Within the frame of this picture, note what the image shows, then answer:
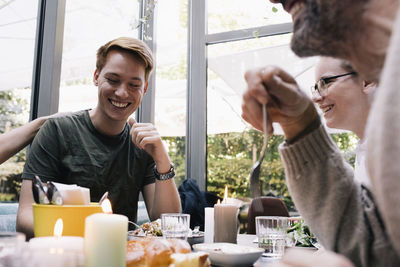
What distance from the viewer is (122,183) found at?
1.83 m

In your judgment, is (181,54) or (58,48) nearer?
(58,48)

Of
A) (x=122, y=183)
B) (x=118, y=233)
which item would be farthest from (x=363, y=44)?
(x=122, y=183)

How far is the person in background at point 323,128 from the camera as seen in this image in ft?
2.14

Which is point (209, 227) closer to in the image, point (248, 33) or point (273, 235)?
point (273, 235)

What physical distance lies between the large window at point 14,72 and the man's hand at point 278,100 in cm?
171

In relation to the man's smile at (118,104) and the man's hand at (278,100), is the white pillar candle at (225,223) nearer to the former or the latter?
the man's hand at (278,100)

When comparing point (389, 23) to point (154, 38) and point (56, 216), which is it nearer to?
point (56, 216)

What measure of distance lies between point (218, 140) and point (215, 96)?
1.75 ft

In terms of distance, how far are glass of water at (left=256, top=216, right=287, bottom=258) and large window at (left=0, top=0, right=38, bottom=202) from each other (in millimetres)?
1571

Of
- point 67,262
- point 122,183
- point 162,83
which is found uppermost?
point 162,83

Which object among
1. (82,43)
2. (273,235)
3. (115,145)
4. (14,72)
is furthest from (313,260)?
(82,43)

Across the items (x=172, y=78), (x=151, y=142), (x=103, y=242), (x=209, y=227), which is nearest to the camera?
(x=103, y=242)

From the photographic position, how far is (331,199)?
77 centimetres

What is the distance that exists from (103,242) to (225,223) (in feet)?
2.03
